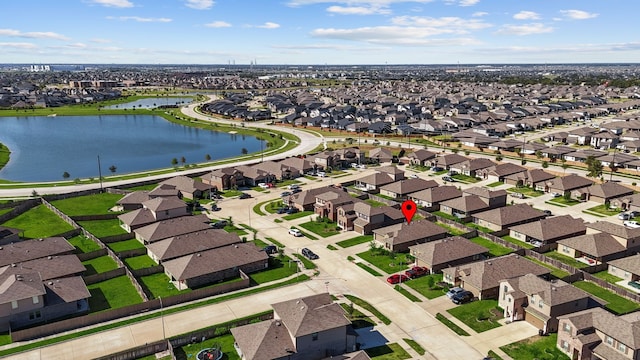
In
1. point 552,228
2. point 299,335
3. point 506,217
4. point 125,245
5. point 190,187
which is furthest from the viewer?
point 190,187

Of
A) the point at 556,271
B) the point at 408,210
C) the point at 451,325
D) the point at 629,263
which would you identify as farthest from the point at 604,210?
the point at 451,325

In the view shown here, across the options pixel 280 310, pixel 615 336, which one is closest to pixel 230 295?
pixel 280 310

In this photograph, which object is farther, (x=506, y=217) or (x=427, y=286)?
(x=506, y=217)

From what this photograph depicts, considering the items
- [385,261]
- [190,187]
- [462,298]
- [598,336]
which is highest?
[190,187]

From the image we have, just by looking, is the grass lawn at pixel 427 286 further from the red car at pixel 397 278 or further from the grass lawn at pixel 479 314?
the grass lawn at pixel 479 314

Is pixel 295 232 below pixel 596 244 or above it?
below

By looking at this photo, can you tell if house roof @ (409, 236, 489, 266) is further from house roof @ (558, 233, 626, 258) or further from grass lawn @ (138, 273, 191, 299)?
grass lawn @ (138, 273, 191, 299)

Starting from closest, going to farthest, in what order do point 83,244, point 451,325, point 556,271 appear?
point 451,325 → point 556,271 → point 83,244

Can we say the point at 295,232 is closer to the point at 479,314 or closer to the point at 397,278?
the point at 397,278

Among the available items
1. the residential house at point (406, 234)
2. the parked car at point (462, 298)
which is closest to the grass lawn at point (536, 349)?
the parked car at point (462, 298)
